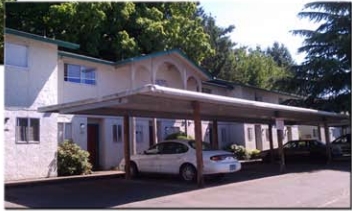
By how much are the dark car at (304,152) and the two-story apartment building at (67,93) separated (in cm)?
623

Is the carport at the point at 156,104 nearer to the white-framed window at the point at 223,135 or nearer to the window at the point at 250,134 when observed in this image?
the white-framed window at the point at 223,135

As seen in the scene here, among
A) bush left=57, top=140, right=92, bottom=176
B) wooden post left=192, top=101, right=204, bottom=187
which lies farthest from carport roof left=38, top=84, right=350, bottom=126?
bush left=57, top=140, right=92, bottom=176

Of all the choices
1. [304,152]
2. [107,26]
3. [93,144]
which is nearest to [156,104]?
[93,144]

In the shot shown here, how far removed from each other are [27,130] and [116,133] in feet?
24.0

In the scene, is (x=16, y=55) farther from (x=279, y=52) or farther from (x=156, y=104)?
(x=279, y=52)

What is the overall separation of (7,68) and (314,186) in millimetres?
12057

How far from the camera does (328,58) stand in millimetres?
35094

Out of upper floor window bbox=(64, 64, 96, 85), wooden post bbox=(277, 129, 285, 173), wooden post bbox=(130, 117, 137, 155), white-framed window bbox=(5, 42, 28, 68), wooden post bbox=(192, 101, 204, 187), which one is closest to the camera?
wooden post bbox=(192, 101, 204, 187)

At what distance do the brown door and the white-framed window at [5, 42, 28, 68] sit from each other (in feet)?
19.2

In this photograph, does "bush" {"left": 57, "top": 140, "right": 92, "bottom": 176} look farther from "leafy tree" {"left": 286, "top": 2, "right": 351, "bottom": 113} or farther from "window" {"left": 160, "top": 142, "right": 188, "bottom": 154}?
"leafy tree" {"left": 286, "top": 2, "right": 351, "bottom": 113}

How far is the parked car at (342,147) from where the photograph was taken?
95.3ft

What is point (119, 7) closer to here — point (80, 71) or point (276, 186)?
point (80, 71)

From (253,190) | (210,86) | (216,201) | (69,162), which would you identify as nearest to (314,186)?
(253,190)

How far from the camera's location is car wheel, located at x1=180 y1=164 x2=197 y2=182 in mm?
16969
